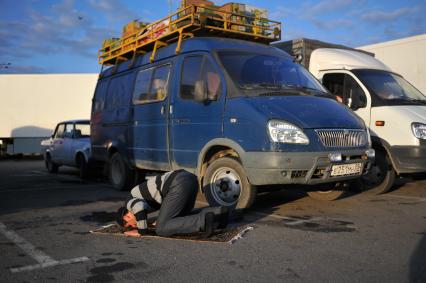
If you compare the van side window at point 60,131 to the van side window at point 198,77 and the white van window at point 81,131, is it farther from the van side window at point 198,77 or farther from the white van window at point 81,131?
the van side window at point 198,77

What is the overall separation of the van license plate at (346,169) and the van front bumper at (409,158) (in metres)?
1.48

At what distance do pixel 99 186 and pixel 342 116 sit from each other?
581 cm

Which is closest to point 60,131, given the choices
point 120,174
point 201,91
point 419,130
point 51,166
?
point 51,166

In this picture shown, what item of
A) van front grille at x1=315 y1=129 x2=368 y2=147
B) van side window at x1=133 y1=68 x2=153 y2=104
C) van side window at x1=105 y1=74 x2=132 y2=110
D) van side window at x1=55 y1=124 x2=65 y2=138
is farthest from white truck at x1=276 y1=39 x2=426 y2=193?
van side window at x1=55 y1=124 x2=65 y2=138

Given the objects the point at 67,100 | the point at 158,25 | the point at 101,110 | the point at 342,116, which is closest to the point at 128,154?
the point at 101,110

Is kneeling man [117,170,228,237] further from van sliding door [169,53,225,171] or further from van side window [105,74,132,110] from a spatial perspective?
van side window [105,74,132,110]

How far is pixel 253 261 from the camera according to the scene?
13.1 feet

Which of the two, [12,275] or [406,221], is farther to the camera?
[406,221]

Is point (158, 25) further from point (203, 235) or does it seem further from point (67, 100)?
point (67, 100)

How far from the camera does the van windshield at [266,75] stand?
6.05 meters

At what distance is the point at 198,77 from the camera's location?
257 inches

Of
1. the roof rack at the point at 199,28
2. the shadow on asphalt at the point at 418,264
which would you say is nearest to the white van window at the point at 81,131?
the roof rack at the point at 199,28

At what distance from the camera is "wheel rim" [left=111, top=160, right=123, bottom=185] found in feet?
28.8

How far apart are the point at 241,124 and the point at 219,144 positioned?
0.46m
